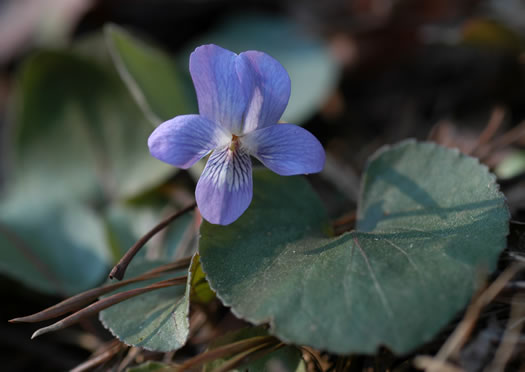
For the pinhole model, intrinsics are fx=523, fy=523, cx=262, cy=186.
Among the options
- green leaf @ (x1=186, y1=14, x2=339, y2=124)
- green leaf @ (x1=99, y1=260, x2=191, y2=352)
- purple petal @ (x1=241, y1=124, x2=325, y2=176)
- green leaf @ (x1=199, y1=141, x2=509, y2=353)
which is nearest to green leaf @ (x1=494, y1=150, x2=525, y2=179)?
green leaf @ (x1=199, y1=141, x2=509, y2=353)

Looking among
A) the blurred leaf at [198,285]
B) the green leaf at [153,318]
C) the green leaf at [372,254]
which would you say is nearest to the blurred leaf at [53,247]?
the green leaf at [153,318]

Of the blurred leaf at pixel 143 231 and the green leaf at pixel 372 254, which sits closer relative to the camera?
the green leaf at pixel 372 254

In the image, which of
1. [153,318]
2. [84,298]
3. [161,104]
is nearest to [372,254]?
[153,318]

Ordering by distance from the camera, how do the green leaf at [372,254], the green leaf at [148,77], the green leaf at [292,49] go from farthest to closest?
the green leaf at [292,49]
the green leaf at [148,77]
the green leaf at [372,254]

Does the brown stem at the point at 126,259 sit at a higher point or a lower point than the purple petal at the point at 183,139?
lower

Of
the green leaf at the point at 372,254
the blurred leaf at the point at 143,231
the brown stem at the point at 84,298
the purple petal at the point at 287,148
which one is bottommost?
the blurred leaf at the point at 143,231

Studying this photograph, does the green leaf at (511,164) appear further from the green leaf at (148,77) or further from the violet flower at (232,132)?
the green leaf at (148,77)

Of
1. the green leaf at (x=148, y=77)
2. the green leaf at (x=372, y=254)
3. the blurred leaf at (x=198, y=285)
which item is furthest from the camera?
the green leaf at (x=148, y=77)

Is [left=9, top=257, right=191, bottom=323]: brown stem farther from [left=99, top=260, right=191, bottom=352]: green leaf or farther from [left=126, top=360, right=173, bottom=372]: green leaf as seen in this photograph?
[left=126, top=360, right=173, bottom=372]: green leaf
